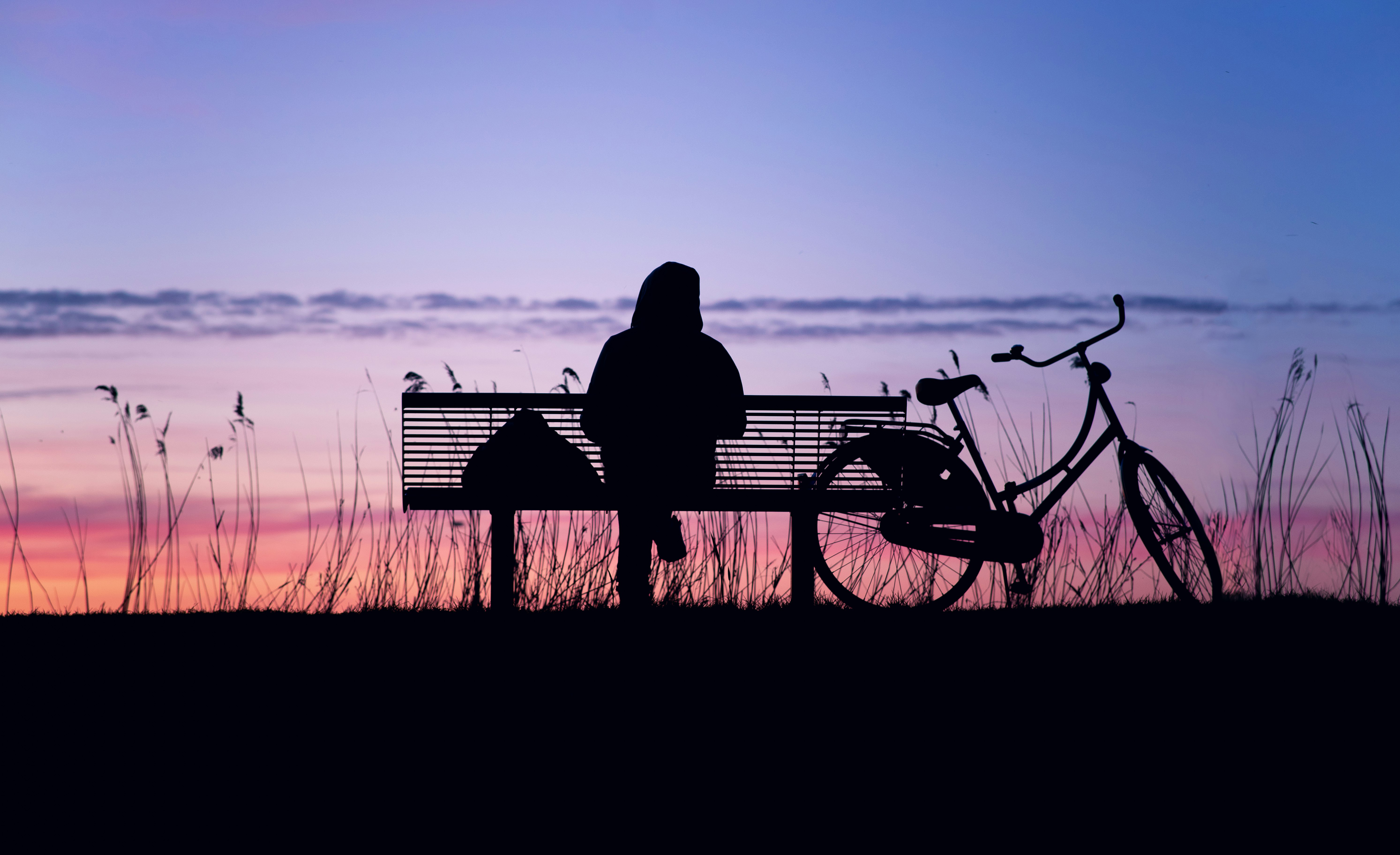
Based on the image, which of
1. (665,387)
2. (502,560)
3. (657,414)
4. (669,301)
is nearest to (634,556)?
(657,414)

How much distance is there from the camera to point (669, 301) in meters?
4.58

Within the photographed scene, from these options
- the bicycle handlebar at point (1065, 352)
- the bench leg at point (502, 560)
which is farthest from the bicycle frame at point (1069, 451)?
the bench leg at point (502, 560)

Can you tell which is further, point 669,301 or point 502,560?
point 502,560

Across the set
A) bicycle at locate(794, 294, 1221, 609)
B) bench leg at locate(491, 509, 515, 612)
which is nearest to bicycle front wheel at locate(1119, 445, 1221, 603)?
bicycle at locate(794, 294, 1221, 609)

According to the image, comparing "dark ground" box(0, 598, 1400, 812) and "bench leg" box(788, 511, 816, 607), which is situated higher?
"bench leg" box(788, 511, 816, 607)

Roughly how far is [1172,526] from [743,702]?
2562 mm

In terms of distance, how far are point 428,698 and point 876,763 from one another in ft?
5.00

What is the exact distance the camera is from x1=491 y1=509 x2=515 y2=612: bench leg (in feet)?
16.6

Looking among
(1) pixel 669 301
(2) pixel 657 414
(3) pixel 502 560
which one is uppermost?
(1) pixel 669 301

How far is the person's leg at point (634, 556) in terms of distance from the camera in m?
4.50

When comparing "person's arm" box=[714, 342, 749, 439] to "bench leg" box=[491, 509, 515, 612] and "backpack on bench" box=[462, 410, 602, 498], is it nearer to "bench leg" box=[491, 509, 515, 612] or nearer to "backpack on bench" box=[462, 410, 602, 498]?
"backpack on bench" box=[462, 410, 602, 498]

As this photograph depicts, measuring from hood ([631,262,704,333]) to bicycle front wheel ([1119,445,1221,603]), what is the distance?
6.94 ft

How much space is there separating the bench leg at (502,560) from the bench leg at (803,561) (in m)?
1.34

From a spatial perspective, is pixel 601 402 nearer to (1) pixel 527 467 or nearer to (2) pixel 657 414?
(2) pixel 657 414
